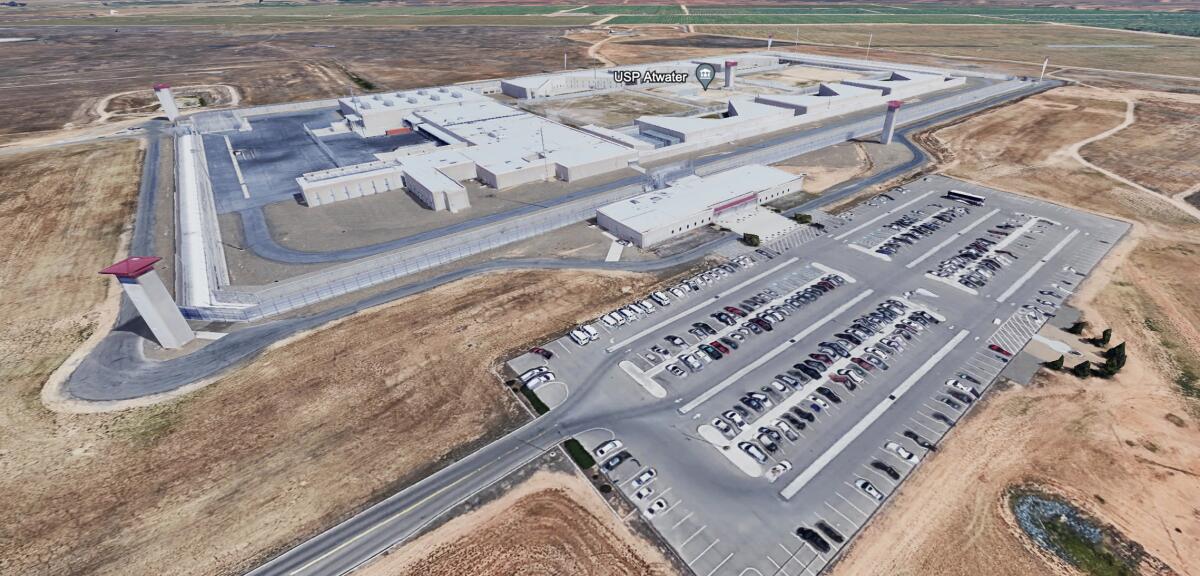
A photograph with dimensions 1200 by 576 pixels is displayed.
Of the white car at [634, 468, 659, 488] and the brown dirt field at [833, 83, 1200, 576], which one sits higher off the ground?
the brown dirt field at [833, 83, 1200, 576]

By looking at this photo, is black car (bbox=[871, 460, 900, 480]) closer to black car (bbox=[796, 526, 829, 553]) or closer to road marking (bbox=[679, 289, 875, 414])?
black car (bbox=[796, 526, 829, 553])

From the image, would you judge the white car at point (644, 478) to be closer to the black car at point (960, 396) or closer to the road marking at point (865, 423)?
the road marking at point (865, 423)

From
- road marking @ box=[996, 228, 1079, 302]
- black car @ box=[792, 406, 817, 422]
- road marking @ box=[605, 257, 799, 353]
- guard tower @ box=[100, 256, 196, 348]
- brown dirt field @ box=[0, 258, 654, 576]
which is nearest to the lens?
brown dirt field @ box=[0, 258, 654, 576]

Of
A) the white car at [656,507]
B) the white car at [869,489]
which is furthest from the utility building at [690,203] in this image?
the white car at [869,489]

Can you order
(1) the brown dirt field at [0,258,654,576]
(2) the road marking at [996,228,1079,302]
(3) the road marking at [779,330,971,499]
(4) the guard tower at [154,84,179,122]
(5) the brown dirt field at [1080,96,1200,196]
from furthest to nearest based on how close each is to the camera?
(4) the guard tower at [154,84,179,122] < (5) the brown dirt field at [1080,96,1200,196] < (2) the road marking at [996,228,1079,302] < (3) the road marking at [779,330,971,499] < (1) the brown dirt field at [0,258,654,576]

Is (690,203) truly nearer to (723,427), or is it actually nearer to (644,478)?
(723,427)

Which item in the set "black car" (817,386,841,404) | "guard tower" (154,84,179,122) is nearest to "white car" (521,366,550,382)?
"black car" (817,386,841,404)

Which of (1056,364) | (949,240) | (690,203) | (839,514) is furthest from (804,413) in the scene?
(949,240)
